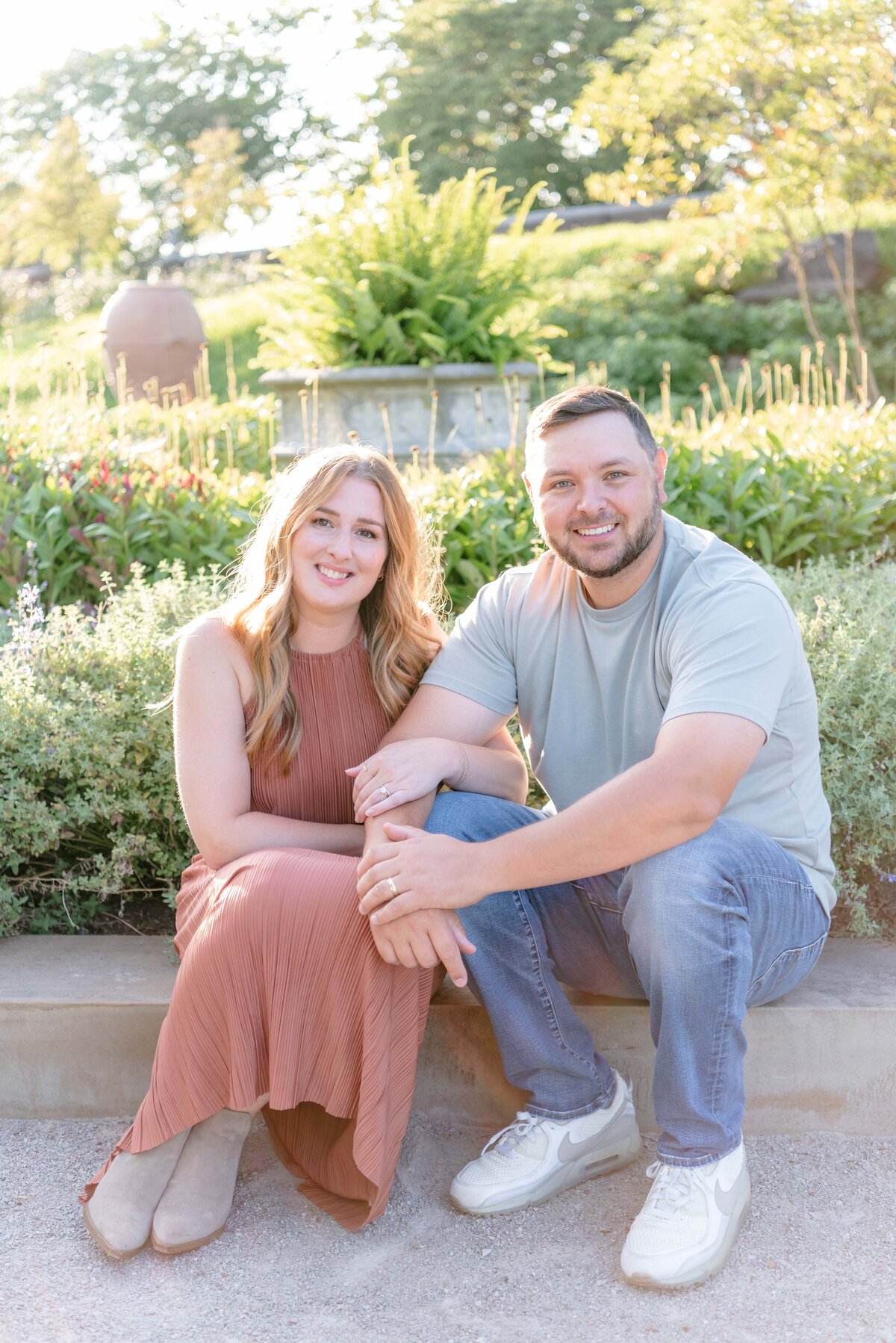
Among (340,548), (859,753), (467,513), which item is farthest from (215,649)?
(467,513)

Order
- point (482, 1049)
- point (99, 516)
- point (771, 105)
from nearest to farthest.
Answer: point (482, 1049) → point (99, 516) → point (771, 105)

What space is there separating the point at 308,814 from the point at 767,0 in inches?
304

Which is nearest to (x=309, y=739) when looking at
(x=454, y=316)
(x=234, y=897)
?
(x=234, y=897)

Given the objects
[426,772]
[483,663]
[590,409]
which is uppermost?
[590,409]

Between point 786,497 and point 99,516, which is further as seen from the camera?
point 99,516

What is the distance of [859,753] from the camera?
273 cm

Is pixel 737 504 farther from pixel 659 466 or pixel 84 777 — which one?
pixel 84 777

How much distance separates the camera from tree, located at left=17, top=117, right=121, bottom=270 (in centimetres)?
2053

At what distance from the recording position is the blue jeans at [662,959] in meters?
1.90

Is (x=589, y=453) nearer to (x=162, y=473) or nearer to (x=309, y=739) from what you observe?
(x=309, y=739)

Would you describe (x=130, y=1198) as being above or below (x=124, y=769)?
below

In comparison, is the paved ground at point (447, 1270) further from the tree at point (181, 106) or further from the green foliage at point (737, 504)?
the tree at point (181, 106)

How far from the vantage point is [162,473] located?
15.4ft

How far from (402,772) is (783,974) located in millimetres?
772
